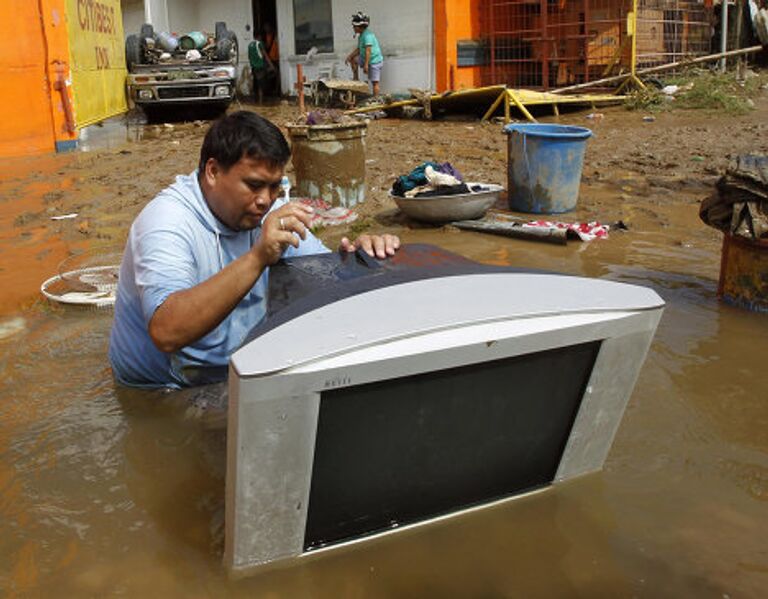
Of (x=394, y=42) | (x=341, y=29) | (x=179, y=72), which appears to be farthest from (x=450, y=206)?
(x=341, y=29)

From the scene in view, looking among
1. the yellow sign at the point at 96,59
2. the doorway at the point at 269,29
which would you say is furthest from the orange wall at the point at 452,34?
the yellow sign at the point at 96,59

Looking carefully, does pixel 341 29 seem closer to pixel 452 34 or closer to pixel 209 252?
pixel 452 34

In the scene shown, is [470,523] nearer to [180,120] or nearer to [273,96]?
[180,120]

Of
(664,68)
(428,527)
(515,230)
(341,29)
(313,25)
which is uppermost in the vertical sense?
(313,25)

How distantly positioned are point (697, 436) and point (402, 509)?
1495 mm

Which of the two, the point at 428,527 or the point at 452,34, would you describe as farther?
the point at 452,34

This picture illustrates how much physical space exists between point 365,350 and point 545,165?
216 inches

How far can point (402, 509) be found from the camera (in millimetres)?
2039

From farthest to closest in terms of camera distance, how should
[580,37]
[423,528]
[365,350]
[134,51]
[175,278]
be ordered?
1. [134,51]
2. [580,37]
3. [175,278]
4. [423,528]
5. [365,350]

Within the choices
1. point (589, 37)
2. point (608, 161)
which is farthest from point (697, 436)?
point (589, 37)

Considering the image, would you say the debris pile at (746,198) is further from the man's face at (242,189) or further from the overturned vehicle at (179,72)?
the overturned vehicle at (179,72)

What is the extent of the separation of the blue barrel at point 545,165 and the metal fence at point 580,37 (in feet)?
24.3

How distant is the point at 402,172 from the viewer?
333 inches

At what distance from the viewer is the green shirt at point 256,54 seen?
18.0 meters
